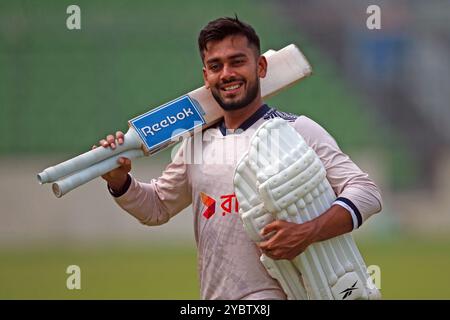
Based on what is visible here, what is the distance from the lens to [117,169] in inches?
101

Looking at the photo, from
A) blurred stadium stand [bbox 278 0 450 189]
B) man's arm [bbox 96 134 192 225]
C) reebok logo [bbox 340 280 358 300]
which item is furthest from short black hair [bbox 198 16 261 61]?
blurred stadium stand [bbox 278 0 450 189]

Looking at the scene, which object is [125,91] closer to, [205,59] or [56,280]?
[56,280]

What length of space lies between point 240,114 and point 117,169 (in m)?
0.36

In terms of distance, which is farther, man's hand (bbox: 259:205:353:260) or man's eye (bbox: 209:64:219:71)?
man's eye (bbox: 209:64:219:71)

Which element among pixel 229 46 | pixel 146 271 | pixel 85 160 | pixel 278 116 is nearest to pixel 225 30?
pixel 229 46

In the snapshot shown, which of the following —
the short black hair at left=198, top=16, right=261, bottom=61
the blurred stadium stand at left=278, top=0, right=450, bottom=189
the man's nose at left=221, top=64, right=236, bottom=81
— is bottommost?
the man's nose at left=221, top=64, right=236, bottom=81

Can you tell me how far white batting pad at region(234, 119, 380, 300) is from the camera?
7.39 ft

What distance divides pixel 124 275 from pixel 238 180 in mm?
4168

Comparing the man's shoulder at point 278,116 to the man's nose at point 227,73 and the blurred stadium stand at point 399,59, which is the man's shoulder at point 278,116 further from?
the blurred stadium stand at point 399,59

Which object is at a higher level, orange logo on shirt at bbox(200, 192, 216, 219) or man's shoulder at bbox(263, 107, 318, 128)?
man's shoulder at bbox(263, 107, 318, 128)

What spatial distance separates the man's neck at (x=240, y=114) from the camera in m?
2.51

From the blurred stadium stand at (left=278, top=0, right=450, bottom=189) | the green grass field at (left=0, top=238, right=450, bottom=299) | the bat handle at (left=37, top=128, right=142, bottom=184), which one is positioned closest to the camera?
the bat handle at (left=37, top=128, right=142, bottom=184)

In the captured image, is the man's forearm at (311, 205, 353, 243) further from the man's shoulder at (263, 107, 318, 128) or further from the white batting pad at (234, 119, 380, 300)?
the man's shoulder at (263, 107, 318, 128)

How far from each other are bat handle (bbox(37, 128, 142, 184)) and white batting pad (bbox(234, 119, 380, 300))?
406mm
